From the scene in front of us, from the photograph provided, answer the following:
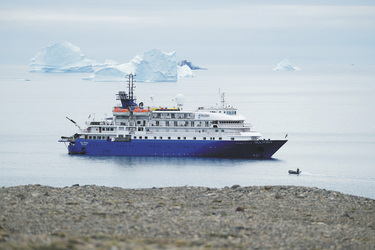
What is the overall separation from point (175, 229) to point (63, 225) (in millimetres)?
2987

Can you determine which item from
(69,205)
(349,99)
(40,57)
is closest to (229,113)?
(69,205)

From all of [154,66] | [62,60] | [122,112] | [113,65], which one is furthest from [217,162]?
[62,60]

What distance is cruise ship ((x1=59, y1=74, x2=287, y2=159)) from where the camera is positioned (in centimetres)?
4675

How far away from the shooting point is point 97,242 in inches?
591

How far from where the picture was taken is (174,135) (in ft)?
157

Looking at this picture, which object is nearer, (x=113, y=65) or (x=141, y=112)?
(x=141, y=112)

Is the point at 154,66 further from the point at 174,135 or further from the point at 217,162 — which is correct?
the point at 217,162

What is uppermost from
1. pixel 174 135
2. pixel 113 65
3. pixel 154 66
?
pixel 113 65

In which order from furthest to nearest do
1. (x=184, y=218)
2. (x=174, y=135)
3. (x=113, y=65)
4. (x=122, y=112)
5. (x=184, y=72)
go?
(x=184, y=72) → (x=113, y=65) → (x=122, y=112) → (x=174, y=135) → (x=184, y=218)

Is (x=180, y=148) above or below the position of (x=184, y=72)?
below

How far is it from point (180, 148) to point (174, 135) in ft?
3.55

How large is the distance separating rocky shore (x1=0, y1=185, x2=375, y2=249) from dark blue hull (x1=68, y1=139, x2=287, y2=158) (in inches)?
766

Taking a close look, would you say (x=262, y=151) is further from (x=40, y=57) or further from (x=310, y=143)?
(x=40, y=57)

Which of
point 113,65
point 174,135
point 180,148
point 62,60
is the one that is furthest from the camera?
point 62,60
